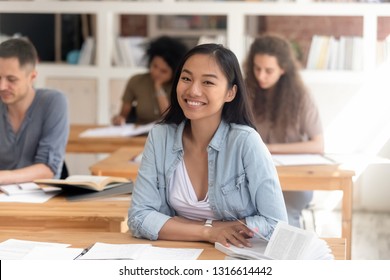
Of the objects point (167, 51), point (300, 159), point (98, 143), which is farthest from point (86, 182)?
point (167, 51)

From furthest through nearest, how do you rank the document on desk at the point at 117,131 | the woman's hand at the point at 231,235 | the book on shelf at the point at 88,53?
the book on shelf at the point at 88,53 → the document on desk at the point at 117,131 → the woman's hand at the point at 231,235

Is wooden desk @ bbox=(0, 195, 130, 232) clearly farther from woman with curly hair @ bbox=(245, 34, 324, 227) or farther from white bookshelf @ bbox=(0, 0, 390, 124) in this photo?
white bookshelf @ bbox=(0, 0, 390, 124)

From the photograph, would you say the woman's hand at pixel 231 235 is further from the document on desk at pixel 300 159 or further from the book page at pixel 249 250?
the document on desk at pixel 300 159

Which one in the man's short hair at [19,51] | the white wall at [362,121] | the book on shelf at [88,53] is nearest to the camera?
the man's short hair at [19,51]

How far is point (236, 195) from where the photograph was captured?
241cm

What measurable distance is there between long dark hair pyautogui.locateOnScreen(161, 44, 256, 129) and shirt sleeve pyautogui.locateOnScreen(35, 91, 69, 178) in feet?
3.48

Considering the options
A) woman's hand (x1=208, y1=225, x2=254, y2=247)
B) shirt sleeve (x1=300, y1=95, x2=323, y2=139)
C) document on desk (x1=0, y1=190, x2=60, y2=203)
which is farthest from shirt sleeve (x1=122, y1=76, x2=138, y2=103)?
woman's hand (x1=208, y1=225, x2=254, y2=247)

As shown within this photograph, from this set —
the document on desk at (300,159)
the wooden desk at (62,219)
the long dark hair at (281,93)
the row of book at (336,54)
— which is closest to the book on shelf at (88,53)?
the row of book at (336,54)

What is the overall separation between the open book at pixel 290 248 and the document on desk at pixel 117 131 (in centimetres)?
248

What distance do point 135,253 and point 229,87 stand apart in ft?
1.95

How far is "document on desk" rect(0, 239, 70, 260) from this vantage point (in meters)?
2.16

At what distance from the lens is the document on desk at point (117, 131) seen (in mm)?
4582

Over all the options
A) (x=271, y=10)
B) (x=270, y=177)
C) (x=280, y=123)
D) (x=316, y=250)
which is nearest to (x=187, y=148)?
(x=270, y=177)

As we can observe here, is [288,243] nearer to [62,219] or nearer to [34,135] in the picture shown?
[62,219]
